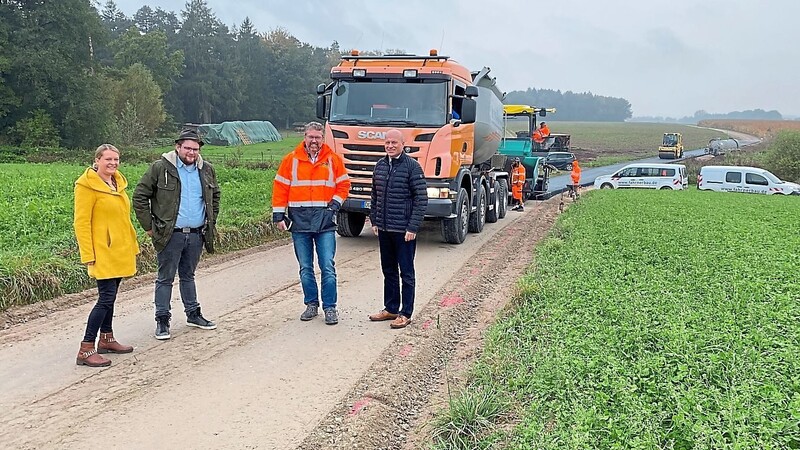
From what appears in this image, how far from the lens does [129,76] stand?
51.9 m

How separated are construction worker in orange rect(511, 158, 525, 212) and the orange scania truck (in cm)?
859

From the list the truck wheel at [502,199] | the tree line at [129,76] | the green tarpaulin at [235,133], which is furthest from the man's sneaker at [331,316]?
the green tarpaulin at [235,133]

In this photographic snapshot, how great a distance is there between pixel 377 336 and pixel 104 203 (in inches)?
117

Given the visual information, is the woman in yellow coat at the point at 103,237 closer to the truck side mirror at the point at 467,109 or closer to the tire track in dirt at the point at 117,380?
the tire track in dirt at the point at 117,380

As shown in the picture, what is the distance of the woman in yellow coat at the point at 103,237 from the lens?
579 centimetres

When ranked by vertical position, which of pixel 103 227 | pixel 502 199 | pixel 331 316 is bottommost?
pixel 331 316

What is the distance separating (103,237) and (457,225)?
8292 mm

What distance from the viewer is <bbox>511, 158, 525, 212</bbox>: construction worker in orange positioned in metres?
21.7

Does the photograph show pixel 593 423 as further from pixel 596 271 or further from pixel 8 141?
pixel 8 141

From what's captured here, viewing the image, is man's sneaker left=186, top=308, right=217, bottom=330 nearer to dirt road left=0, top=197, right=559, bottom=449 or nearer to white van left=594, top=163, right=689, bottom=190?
dirt road left=0, top=197, right=559, bottom=449

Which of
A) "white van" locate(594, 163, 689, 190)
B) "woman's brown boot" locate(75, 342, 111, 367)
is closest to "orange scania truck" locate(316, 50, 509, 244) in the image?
"woman's brown boot" locate(75, 342, 111, 367)

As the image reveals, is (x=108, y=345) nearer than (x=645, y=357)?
No

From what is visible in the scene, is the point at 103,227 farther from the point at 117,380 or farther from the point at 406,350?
the point at 406,350

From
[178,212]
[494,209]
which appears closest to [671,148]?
[494,209]
